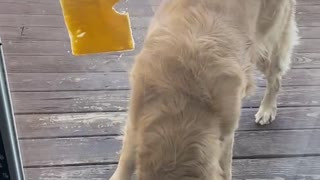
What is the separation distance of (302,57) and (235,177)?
623 millimetres

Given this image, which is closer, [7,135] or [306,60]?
[7,135]

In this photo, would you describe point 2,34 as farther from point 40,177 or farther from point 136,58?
point 136,58

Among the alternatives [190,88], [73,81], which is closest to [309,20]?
[73,81]

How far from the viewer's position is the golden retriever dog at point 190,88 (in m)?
1.04

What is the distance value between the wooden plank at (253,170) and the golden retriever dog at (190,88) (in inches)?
6.1

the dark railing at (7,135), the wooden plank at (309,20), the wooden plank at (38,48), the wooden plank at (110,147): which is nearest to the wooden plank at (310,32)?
the wooden plank at (309,20)

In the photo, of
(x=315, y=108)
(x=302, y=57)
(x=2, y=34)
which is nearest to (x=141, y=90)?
(x=2, y=34)

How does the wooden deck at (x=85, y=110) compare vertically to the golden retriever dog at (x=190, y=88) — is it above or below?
below

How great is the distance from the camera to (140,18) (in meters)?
1.48

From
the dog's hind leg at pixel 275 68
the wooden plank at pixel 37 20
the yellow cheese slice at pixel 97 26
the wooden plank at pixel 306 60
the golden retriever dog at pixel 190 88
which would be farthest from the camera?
the wooden plank at pixel 306 60

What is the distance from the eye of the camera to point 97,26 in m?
1.23

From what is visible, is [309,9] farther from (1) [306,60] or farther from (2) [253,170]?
(2) [253,170]

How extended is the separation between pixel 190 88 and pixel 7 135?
350mm

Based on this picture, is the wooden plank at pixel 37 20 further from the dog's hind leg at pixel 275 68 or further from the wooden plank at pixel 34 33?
the dog's hind leg at pixel 275 68
